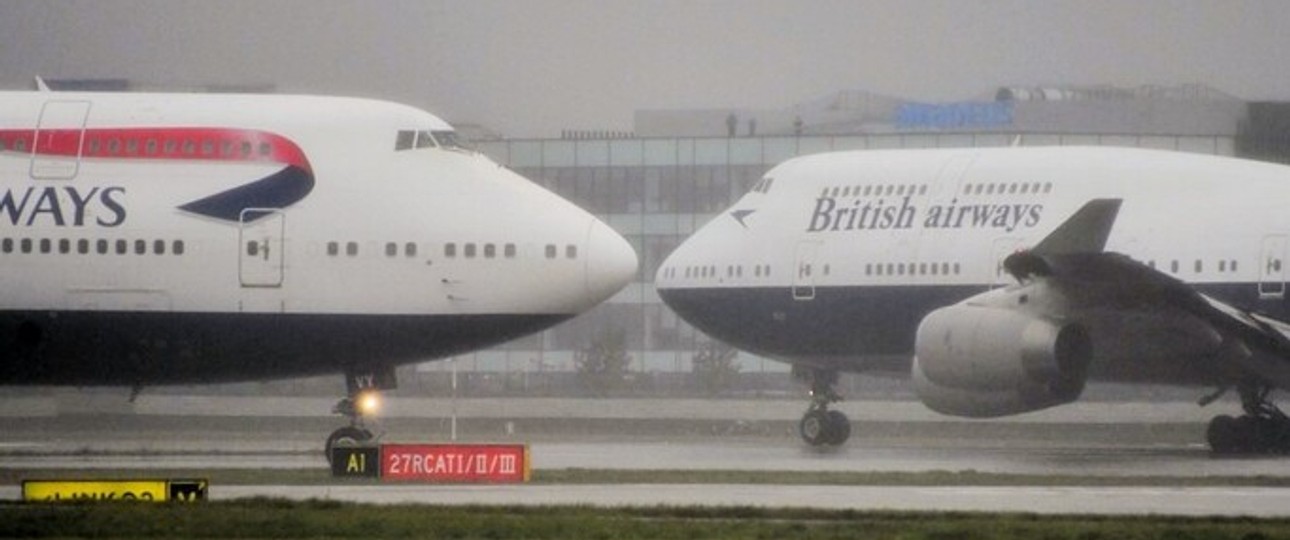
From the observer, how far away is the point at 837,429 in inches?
1890

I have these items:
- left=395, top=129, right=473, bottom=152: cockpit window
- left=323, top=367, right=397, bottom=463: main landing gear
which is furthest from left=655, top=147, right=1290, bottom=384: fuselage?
left=323, top=367, right=397, bottom=463: main landing gear

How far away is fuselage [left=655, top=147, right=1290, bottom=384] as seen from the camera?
142 feet

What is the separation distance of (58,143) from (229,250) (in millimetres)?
2768

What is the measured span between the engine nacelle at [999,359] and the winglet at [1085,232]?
1.47 meters

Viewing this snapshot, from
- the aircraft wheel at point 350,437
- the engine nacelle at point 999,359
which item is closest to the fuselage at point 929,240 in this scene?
the engine nacelle at point 999,359

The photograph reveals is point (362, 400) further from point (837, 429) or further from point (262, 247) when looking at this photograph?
point (837, 429)

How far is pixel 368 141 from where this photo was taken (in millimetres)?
37188

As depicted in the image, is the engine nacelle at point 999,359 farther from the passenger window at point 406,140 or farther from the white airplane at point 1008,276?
the passenger window at point 406,140

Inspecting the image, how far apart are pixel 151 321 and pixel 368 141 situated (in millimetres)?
3886

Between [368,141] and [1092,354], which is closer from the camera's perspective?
[368,141]

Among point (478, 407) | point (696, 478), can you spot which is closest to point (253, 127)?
point (696, 478)

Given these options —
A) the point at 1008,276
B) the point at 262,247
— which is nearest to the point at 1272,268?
the point at 1008,276

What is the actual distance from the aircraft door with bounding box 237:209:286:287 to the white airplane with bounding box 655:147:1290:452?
1044 centimetres

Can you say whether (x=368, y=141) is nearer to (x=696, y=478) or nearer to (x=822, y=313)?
(x=696, y=478)
